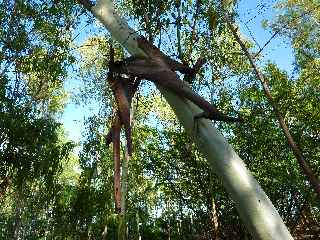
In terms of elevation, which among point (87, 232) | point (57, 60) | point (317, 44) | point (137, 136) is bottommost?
point (87, 232)

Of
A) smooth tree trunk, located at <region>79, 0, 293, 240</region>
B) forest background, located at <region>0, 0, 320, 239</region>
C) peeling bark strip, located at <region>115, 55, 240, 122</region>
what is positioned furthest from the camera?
forest background, located at <region>0, 0, 320, 239</region>

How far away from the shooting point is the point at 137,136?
11.9m

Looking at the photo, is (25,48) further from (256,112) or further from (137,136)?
(256,112)

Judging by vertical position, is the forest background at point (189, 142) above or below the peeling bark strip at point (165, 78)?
above

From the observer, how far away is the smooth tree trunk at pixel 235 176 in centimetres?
208

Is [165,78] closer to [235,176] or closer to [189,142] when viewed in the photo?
[235,176]

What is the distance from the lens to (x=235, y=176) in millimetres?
2199

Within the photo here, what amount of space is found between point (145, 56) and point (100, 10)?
0.72 metres

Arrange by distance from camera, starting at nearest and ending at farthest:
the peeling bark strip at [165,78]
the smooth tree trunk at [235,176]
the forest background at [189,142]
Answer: the smooth tree trunk at [235,176] → the peeling bark strip at [165,78] → the forest background at [189,142]

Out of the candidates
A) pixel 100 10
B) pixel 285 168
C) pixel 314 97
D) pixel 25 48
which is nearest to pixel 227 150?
pixel 100 10

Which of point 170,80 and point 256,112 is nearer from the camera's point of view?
point 170,80

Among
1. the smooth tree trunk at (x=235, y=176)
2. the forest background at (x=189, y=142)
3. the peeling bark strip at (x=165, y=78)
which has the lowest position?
the smooth tree trunk at (x=235, y=176)

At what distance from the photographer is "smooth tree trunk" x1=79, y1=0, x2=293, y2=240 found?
2078mm

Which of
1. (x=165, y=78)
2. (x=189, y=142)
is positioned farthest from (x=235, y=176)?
(x=189, y=142)
